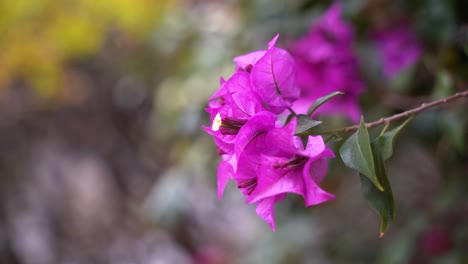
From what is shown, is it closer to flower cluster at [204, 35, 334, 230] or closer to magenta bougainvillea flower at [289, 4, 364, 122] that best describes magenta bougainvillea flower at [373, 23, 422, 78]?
magenta bougainvillea flower at [289, 4, 364, 122]

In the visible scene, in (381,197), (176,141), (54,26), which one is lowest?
(176,141)

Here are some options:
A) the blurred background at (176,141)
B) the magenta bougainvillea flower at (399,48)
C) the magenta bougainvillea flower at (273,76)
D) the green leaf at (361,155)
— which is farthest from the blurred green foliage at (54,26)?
the green leaf at (361,155)

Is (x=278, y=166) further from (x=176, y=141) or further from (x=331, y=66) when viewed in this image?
(x=176, y=141)

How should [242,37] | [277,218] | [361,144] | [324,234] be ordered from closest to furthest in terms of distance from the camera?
[361,144] → [242,37] → [277,218] → [324,234]

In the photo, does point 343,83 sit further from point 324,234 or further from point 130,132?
point 130,132

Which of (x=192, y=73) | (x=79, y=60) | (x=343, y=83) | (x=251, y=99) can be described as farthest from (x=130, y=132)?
(x=251, y=99)

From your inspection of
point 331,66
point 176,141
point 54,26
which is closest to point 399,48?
point 331,66
